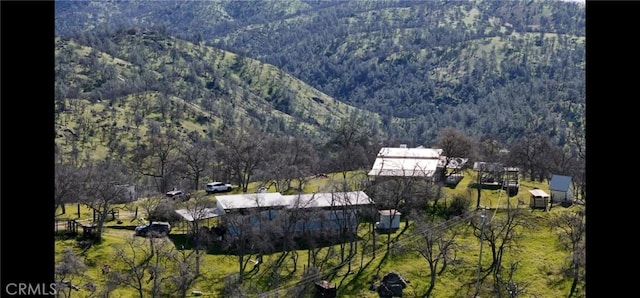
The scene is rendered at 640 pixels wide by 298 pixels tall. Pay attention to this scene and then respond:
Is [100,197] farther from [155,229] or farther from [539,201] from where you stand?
[539,201]

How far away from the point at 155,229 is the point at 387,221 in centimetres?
1508

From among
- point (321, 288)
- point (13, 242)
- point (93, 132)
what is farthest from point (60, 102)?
point (13, 242)

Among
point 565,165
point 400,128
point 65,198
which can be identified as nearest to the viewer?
point 65,198

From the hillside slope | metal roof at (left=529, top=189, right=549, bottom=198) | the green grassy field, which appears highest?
the hillside slope

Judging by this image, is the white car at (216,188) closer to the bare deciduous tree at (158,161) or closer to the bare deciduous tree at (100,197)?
the bare deciduous tree at (100,197)

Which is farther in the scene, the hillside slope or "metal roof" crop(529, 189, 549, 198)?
the hillside slope

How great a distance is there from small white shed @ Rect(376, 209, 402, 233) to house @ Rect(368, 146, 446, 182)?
560cm

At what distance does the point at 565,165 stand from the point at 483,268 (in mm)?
30560

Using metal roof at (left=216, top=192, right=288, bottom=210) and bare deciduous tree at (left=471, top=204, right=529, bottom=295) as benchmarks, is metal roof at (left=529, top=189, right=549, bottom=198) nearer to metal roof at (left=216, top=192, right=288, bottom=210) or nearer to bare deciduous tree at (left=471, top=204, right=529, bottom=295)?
bare deciduous tree at (left=471, top=204, right=529, bottom=295)

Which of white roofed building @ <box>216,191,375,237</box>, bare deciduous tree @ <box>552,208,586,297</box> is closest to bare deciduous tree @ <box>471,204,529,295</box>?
bare deciduous tree @ <box>552,208,586,297</box>

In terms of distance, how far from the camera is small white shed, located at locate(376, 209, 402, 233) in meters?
46.1
